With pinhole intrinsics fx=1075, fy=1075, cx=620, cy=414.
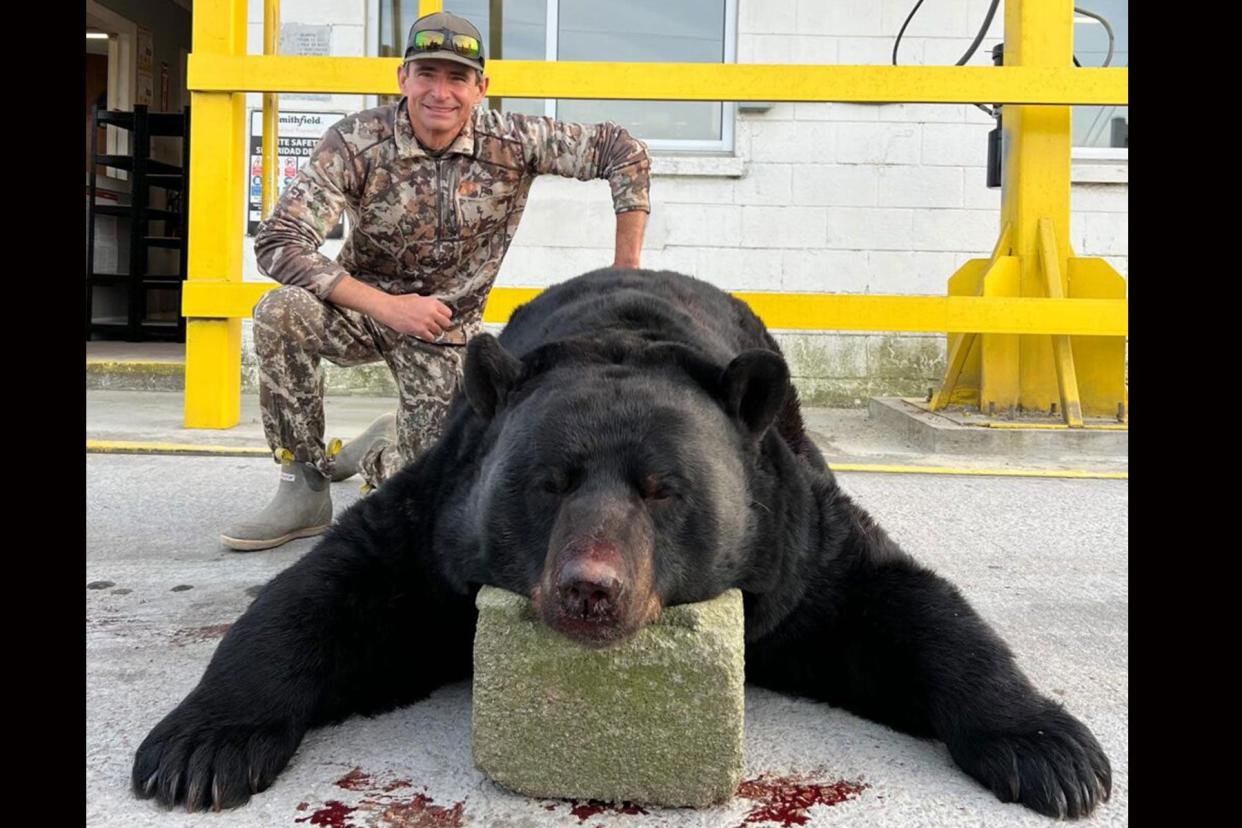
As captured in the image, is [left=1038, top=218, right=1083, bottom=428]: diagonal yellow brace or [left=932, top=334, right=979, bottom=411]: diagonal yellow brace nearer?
[left=1038, top=218, right=1083, bottom=428]: diagonal yellow brace

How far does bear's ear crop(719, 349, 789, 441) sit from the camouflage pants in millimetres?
1902

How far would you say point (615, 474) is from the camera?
1.99 m

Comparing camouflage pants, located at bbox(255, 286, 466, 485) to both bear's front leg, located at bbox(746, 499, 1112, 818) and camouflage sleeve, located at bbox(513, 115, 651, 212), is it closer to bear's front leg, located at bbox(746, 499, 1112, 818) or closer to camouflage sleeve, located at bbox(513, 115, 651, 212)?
camouflage sleeve, located at bbox(513, 115, 651, 212)

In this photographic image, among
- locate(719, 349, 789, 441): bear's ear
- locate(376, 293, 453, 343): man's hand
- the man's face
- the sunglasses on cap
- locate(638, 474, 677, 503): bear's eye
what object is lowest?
locate(638, 474, 677, 503): bear's eye

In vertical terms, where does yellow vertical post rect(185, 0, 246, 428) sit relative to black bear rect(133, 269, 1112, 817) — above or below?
above

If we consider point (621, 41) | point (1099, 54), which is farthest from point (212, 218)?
point (1099, 54)

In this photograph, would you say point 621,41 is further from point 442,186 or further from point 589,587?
point 589,587

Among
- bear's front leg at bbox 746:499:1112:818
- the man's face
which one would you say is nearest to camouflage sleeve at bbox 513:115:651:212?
the man's face

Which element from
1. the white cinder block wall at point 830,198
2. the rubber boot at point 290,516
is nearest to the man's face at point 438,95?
the rubber boot at point 290,516

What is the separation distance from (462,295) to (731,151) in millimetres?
3963

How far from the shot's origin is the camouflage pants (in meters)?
3.66

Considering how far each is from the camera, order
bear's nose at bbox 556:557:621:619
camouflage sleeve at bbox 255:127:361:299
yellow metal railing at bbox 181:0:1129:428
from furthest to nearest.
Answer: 1. yellow metal railing at bbox 181:0:1129:428
2. camouflage sleeve at bbox 255:127:361:299
3. bear's nose at bbox 556:557:621:619

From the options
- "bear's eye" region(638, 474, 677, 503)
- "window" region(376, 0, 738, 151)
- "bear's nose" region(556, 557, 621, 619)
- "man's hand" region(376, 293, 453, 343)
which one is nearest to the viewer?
"bear's nose" region(556, 557, 621, 619)
